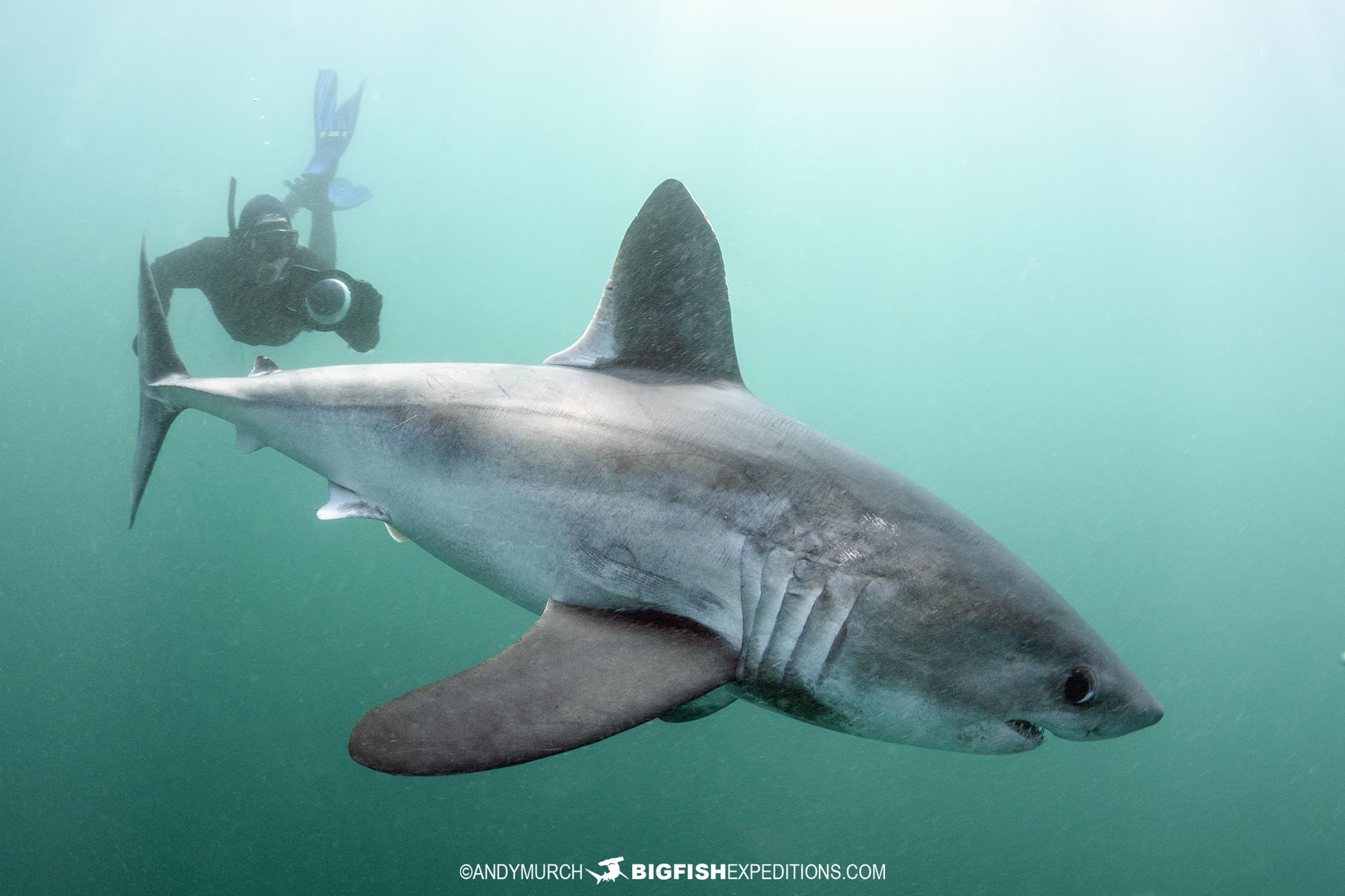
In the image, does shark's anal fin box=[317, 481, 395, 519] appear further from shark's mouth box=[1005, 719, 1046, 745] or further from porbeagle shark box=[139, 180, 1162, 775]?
shark's mouth box=[1005, 719, 1046, 745]

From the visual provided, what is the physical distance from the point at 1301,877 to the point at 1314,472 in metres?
75.3

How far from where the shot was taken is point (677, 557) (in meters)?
2.09

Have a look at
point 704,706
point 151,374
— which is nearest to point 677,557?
point 704,706

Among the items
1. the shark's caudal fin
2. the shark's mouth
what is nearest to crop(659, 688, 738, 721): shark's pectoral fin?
the shark's mouth

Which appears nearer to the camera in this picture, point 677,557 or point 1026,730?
point 1026,730

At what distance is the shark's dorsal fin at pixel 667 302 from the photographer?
2678 mm

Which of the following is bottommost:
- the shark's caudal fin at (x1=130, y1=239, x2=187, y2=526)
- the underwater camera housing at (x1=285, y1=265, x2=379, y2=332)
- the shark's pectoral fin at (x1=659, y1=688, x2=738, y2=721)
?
the shark's pectoral fin at (x1=659, y1=688, x2=738, y2=721)

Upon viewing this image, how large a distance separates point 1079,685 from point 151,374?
4591 mm

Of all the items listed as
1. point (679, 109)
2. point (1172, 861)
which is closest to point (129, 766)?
point (1172, 861)

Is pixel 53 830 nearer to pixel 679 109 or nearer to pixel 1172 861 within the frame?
pixel 1172 861

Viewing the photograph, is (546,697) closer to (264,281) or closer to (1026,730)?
(1026,730)

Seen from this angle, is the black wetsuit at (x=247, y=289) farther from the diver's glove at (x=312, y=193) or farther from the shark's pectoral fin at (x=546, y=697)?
the shark's pectoral fin at (x=546, y=697)

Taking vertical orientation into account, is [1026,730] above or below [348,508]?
below

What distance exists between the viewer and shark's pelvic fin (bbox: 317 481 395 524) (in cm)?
284
